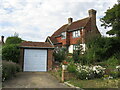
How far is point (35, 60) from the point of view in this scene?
1425 cm

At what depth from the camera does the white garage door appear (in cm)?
1405

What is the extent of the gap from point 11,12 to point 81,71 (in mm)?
8554

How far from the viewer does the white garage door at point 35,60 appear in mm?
14055

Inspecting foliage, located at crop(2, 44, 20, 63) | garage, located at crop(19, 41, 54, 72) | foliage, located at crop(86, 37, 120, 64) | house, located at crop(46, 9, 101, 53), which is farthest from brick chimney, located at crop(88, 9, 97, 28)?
foliage, located at crop(2, 44, 20, 63)

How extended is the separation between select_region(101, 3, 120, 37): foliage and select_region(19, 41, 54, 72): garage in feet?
30.4

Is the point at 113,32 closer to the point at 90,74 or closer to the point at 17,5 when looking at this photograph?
the point at 90,74

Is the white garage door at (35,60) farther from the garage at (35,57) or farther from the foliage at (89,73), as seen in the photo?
the foliage at (89,73)

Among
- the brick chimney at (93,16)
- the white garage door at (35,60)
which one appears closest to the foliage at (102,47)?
the white garage door at (35,60)

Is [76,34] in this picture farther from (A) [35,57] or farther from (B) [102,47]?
(A) [35,57]

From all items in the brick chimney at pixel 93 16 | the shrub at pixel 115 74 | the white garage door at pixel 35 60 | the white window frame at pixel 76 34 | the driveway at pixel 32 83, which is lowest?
the driveway at pixel 32 83

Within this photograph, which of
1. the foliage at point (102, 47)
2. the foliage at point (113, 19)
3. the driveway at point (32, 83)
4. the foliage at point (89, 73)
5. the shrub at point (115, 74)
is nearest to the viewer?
the driveway at point (32, 83)

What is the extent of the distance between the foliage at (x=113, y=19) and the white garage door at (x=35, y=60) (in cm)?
1010

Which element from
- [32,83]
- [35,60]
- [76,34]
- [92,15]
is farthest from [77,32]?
[32,83]

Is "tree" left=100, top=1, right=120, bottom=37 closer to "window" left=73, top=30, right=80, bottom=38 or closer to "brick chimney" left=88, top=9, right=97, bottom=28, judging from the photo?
"brick chimney" left=88, top=9, right=97, bottom=28
